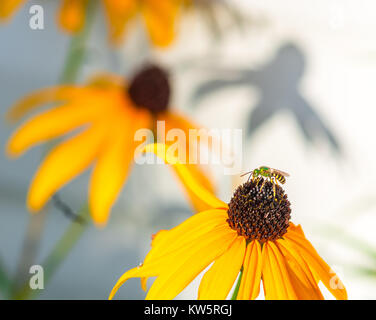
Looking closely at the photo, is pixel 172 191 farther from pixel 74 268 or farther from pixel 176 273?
pixel 176 273

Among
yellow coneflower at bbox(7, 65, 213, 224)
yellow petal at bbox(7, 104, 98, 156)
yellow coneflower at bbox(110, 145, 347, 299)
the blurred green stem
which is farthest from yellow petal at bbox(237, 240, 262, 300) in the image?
the blurred green stem

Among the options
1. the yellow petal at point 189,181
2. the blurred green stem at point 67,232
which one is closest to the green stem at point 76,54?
the blurred green stem at point 67,232

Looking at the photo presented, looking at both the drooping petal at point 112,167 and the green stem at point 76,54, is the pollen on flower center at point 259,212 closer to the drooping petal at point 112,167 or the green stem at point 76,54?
the drooping petal at point 112,167

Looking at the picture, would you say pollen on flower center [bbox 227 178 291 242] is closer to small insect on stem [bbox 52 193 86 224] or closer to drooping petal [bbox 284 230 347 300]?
drooping petal [bbox 284 230 347 300]

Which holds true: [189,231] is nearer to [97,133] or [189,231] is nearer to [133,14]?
[97,133]

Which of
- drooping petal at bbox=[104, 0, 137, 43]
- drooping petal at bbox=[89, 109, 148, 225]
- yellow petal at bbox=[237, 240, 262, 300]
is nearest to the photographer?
yellow petal at bbox=[237, 240, 262, 300]

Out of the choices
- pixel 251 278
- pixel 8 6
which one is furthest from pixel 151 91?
pixel 251 278
